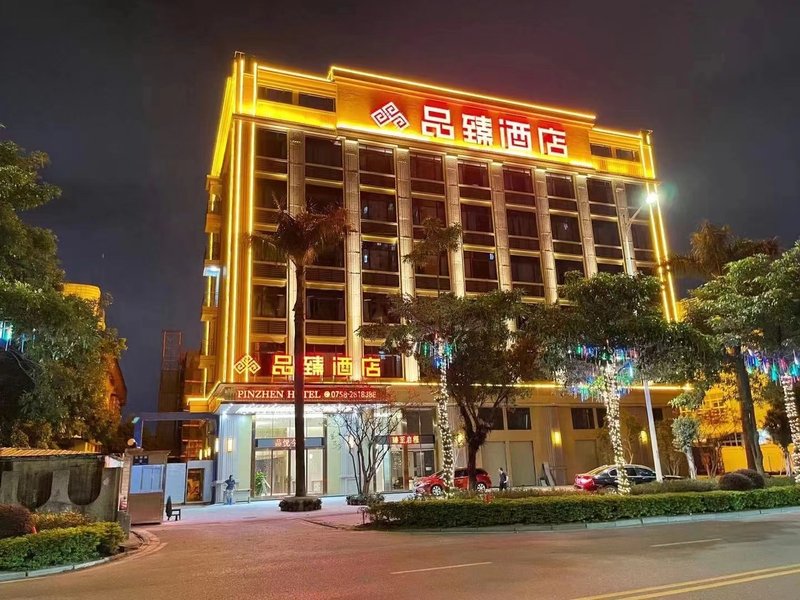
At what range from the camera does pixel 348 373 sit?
1474 inches

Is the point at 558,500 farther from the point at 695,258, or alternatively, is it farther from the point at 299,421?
the point at 695,258

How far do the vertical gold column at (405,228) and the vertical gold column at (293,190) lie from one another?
710 centimetres

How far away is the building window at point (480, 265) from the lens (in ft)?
148

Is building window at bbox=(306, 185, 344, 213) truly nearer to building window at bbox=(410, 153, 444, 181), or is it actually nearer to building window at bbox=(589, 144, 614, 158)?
building window at bbox=(410, 153, 444, 181)

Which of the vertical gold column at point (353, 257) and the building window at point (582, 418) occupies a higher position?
the vertical gold column at point (353, 257)

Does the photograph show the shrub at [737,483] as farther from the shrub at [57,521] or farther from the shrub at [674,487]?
the shrub at [57,521]

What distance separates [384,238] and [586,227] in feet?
57.7

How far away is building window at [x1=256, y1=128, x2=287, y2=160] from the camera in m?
41.8

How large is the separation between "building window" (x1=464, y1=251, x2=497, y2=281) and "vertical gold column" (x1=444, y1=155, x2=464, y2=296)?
26.0 inches

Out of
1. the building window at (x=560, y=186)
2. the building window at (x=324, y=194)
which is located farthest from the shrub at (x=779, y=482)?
the building window at (x=560, y=186)

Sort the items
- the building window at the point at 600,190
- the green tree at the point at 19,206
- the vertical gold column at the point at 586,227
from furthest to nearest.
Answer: the building window at the point at 600,190
the vertical gold column at the point at 586,227
the green tree at the point at 19,206

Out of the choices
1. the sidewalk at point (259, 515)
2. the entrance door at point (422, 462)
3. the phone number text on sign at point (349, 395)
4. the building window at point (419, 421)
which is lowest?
the sidewalk at point (259, 515)

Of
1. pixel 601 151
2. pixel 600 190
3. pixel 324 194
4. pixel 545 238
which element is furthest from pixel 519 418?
pixel 601 151

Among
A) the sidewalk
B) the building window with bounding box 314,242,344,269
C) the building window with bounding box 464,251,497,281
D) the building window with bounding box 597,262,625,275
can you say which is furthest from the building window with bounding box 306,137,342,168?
the sidewalk
